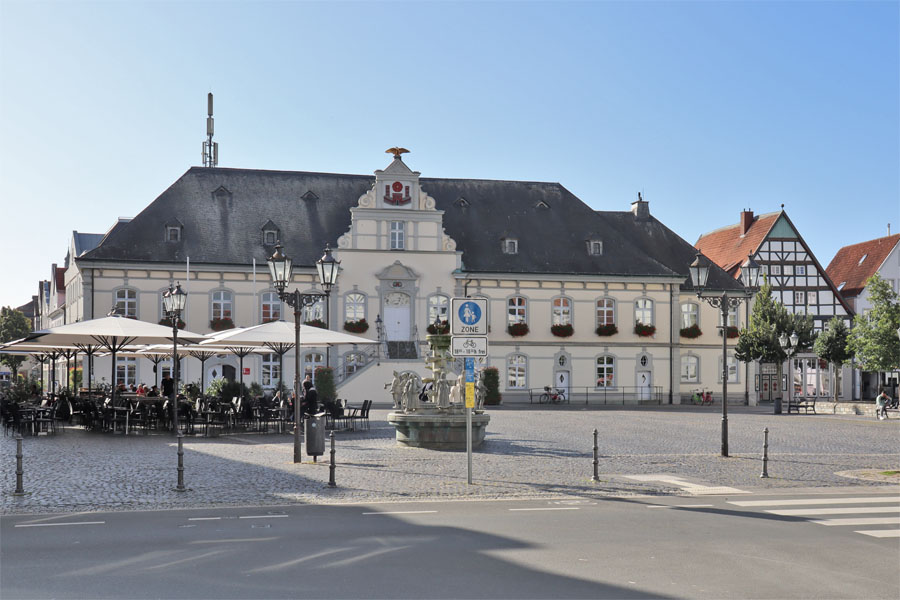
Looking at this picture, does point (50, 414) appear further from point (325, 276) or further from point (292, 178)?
point (292, 178)

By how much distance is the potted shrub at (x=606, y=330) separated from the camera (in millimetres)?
48750

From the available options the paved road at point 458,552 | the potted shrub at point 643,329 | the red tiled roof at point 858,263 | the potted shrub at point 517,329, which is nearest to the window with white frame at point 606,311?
the potted shrub at point 643,329

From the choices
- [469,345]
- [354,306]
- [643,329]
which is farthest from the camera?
[643,329]

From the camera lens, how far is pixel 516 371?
158ft

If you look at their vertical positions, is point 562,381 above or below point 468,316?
below

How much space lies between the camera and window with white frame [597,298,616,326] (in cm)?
4894

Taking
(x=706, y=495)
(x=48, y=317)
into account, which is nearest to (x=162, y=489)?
(x=706, y=495)

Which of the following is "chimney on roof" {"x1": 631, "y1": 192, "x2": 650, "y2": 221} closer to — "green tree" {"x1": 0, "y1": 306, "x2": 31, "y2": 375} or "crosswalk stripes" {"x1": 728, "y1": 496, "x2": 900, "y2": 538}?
"crosswalk stripes" {"x1": 728, "y1": 496, "x2": 900, "y2": 538}

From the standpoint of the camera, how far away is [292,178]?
49.2m

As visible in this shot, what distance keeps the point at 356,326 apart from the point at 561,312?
1063cm

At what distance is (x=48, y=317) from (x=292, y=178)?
4787cm

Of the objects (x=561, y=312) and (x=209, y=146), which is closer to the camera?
(x=561, y=312)

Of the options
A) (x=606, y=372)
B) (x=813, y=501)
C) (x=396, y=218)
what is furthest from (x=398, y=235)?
(x=813, y=501)

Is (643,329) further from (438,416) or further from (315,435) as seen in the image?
(315,435)
